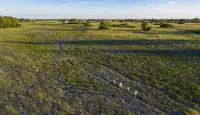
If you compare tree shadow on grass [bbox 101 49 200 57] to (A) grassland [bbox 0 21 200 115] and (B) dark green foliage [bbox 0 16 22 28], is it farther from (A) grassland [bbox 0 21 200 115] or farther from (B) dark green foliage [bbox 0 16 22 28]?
(B) dark green foliage [bbox 0 16 22 28]

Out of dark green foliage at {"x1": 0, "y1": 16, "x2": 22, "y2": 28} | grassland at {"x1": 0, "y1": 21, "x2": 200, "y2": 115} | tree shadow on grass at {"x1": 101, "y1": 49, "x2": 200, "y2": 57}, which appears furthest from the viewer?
dark green foliage at {"x1": 0, "y1": 16, "x2": 22, "y2": 28}

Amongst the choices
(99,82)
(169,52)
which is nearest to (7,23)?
(169,52)

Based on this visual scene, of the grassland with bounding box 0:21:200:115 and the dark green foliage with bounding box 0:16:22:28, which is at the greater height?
the dark green foliage with bounding box 0:16:22:28

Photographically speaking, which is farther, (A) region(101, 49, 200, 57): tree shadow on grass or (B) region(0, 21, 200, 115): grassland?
(A) region(101, 49, 200, 57): tree shadow on grass

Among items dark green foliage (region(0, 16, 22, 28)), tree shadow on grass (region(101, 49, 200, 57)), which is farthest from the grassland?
dark green foliage (region(0, 16, 22, 28))

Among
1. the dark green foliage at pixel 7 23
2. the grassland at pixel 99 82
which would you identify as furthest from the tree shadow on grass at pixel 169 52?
the dark green foliage at pixel 7 23

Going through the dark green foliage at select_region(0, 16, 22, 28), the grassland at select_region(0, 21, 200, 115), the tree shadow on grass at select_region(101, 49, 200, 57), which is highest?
the dark green foliage at select_region(0, 16, 22, 28)

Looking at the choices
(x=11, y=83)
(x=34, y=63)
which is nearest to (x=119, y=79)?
(x=11, y=83)

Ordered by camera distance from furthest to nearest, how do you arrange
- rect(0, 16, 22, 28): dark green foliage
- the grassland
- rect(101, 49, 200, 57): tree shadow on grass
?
rect(0, 16, 22, 28): dark green foliage < rect(101, 49, 200, 57): tree shadow on grass < the grassland

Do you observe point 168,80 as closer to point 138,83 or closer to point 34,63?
point 138,83

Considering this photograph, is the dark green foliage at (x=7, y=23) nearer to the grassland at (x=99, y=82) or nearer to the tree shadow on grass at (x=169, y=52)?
the grassland at (x=99, y=82)

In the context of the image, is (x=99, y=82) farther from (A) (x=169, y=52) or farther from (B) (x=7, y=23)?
(B) (x=7, y=23)
